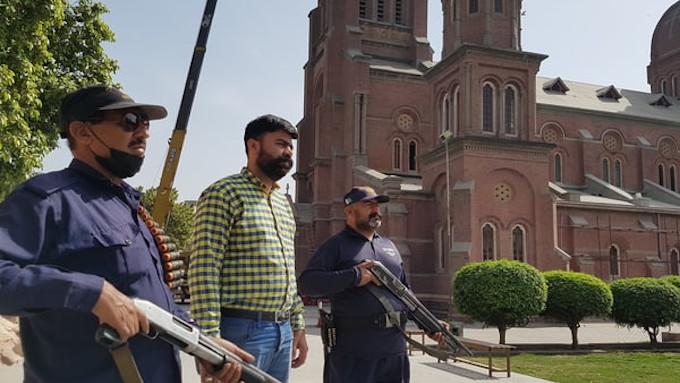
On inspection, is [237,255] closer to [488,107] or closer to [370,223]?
[370,223]

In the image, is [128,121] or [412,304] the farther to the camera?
[412,304]

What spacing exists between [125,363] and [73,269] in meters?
0.40

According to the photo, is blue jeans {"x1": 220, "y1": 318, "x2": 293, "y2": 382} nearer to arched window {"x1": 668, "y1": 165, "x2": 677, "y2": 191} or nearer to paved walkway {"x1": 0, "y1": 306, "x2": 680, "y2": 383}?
paved walkway {"x1": 0, "y1": 306, "x2": 680, "y2": 383}

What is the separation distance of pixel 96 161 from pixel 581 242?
32.7 metres

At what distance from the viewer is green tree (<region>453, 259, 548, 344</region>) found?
15.4 m

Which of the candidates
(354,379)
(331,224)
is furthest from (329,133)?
(354,379)

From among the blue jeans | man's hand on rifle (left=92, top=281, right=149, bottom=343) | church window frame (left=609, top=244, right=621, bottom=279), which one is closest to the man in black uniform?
the blue jeans

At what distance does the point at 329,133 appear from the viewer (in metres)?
38.1

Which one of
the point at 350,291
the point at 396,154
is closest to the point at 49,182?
the point at 350,291

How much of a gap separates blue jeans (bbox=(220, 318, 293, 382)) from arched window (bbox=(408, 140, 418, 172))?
34.7 m

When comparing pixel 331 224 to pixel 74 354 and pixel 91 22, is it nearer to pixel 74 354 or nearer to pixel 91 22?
pixel 91 22

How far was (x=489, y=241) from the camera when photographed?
88.6 ft

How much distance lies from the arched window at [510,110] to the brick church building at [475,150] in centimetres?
10

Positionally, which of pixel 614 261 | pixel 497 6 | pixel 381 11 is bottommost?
pixel 614 261
